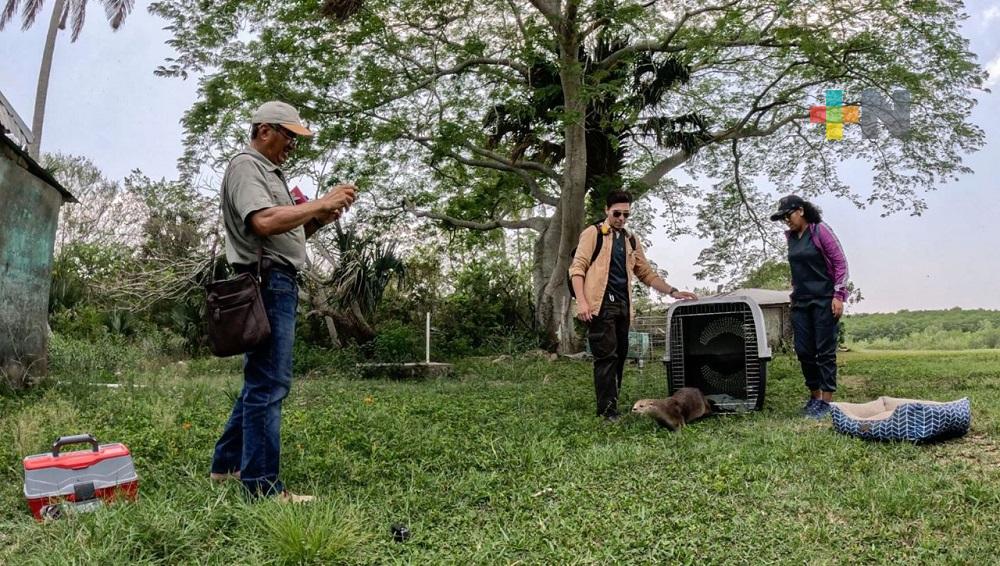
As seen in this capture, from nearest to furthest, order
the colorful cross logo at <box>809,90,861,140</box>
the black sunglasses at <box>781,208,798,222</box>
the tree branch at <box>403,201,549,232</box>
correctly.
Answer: the black sunglasses at <box>781,208,798,222</box> → the colorful cross logo at <box>809,90,861,140</box> → the tree branch at <box>403,201,549,232</box>

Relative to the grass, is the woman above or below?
above

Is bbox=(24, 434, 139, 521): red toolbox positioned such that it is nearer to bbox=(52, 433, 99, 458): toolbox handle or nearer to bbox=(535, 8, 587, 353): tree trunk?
bbox=(52, 433, 99, 458): toolbox handle

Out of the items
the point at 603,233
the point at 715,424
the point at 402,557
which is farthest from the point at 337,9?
the point at 402,557

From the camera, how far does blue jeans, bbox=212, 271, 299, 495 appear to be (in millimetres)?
2830

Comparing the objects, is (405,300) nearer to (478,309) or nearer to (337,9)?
(478,309)

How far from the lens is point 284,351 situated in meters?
2.91

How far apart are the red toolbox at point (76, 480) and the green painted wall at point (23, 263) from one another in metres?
4.05

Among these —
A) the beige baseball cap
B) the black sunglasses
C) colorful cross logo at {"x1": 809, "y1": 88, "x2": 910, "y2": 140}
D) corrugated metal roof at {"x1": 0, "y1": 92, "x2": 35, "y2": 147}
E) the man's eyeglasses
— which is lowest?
the black sunglasses

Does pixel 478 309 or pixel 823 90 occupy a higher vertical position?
pixel 823 90

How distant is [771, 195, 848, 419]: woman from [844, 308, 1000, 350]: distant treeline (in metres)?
12.8

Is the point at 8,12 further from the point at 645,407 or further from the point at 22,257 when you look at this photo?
the point at 645,407

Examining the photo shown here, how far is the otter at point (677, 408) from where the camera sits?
175 inches

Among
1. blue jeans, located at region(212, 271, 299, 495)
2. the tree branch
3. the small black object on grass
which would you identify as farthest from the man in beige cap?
the tree branch

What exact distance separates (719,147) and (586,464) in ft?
43.3
